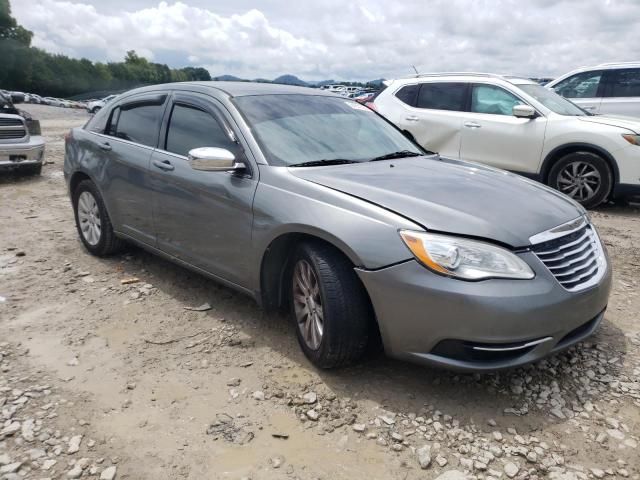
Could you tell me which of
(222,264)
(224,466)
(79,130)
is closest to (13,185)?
(79,130)

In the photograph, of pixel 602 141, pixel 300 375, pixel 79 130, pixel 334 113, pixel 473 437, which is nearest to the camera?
pixel 473 437

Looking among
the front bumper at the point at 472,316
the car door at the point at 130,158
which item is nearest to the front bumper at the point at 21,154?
the car door at the point at 130,158

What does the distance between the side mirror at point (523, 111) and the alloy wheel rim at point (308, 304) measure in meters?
4.91

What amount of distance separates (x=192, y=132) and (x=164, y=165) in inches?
12.5

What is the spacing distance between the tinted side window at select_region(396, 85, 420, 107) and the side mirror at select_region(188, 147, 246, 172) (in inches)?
218

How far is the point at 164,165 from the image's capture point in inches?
157

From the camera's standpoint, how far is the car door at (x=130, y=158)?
4227mm

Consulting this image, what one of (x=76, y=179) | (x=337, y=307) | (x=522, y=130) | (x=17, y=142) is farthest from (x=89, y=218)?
(x=522, y=130)

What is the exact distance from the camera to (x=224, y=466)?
240 centimetres

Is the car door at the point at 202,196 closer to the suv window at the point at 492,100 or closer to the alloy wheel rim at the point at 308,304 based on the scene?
the alloy wheel rim at the point at 308,304

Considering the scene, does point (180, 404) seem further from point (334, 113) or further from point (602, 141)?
point (602, 141)

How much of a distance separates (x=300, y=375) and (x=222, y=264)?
934 millimetres

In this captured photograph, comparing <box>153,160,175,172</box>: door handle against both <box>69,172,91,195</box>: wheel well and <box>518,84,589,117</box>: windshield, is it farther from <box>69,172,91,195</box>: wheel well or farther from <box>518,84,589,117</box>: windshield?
<box>518,84,589,117</box>: windshield

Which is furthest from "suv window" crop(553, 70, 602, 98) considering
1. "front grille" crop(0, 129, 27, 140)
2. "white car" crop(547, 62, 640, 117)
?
"front grille" crop(0, 129, 27, 140)
